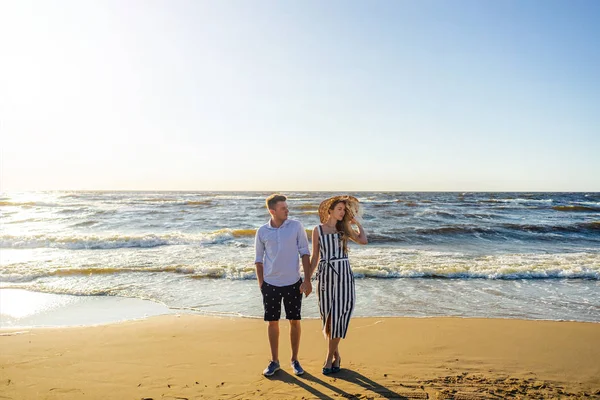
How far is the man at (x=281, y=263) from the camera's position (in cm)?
412

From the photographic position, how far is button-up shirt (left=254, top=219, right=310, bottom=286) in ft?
13.5

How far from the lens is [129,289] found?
8688 millimetres

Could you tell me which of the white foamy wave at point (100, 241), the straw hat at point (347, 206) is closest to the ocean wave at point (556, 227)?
the white foamy wave at point (100, 241)

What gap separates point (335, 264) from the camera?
163 inches

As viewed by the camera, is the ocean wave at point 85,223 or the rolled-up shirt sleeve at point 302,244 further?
the ocean wave at point 85,223

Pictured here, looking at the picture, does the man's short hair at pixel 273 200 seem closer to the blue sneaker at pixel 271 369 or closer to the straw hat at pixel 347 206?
the straw hat at pixel 347 206

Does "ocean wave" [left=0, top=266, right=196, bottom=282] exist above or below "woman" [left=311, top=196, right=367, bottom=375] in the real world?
below

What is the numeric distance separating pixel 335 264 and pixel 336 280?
0.56 ft

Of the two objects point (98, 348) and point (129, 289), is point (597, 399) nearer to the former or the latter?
point (98, 348)

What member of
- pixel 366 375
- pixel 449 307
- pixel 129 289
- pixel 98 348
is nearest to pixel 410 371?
pixel 366 375

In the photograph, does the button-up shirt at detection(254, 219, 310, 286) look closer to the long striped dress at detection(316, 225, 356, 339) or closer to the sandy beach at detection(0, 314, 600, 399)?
the long striped dress at detection(316, 225, 356, 339)

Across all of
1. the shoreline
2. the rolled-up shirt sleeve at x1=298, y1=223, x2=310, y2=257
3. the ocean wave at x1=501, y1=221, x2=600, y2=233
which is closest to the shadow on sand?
the rolled-up shirt sleeve at x1=298, y1=223, x2=310, y2=257

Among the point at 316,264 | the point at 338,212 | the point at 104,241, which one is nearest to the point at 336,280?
the point at 316,264

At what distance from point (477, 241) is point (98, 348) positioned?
53.1ft
